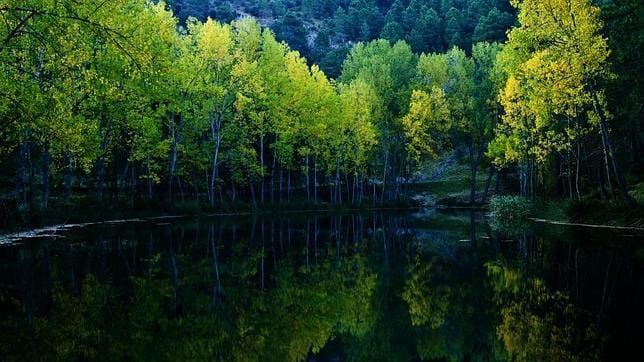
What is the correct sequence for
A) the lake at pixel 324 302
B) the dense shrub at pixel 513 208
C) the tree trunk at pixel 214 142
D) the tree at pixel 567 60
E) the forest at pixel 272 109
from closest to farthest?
1. the lake at pixel 324 302
2. the forest at pixel 272 109
3. the tree at pixel 567 60
4. the dense shrub at pixel 513 208
5. the tree trunk at pixel 214 142

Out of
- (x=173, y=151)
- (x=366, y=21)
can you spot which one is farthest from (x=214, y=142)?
(x=366, y=21)

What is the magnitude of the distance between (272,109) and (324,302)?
131 ft

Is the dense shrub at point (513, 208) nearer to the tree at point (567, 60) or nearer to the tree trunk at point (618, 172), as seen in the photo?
the tree at point (567, 60)

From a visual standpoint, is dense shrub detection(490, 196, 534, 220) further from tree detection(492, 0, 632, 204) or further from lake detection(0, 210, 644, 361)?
lake detection(0, 210, 644, 361)

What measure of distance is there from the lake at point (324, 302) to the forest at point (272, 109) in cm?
481

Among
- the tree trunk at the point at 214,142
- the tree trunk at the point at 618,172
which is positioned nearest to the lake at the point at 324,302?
the tree trunk at the point at 618,172

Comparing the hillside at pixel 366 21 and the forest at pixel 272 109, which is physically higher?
the hillside at pixel 366 21

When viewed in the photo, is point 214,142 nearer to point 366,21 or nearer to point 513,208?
point 513,208

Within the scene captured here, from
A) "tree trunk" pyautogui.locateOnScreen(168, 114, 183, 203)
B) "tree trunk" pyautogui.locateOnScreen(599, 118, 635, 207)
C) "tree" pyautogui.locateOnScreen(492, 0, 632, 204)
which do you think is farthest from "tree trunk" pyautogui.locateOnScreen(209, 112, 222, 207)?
"tree trunk" pyautogui.locateOnScreen(599, 118, 635, 207)

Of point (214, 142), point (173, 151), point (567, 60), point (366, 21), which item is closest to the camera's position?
point (567, 60)

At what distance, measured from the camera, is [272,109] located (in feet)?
162

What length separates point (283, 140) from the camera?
164 feet

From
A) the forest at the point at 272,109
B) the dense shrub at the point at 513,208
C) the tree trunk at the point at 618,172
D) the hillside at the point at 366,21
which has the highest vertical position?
the hillside at the point at 366,21

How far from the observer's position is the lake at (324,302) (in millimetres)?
7457
